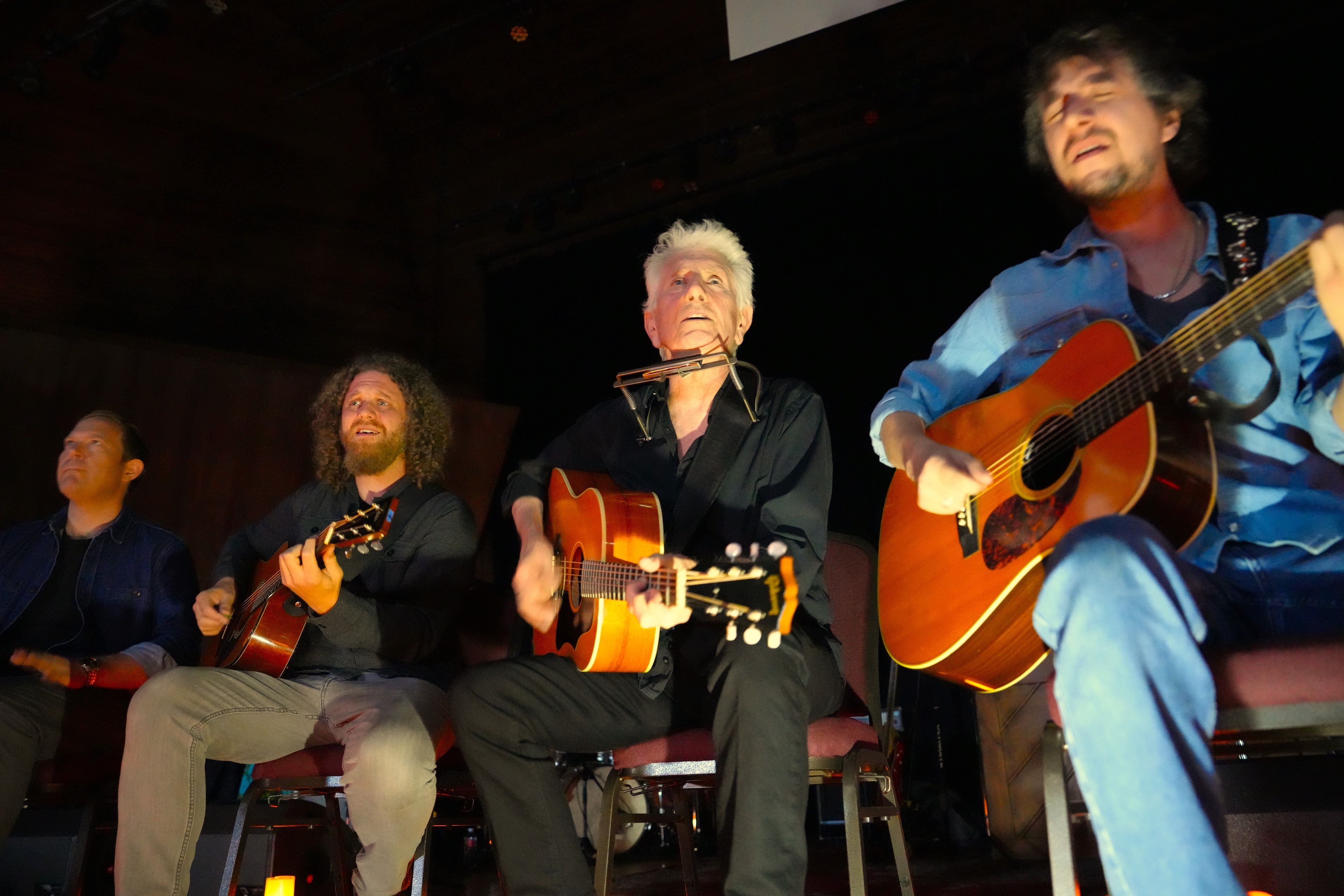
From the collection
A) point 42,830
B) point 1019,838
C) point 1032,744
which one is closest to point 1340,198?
point 1032,744

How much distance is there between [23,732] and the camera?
2818 millimetres

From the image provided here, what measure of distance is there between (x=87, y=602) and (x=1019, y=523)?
10.4ft

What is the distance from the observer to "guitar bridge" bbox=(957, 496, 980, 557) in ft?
6.13

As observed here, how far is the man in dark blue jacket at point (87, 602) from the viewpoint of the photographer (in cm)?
289

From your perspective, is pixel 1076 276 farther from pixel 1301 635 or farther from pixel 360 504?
pixel 360 504

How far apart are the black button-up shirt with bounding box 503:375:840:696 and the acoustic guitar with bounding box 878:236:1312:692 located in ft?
0.64

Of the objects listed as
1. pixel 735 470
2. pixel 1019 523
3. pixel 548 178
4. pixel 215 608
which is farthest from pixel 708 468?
pixel 548 178

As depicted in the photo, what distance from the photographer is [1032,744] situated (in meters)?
4.19

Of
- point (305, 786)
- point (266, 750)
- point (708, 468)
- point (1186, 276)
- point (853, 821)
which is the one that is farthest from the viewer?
point (266, 750)

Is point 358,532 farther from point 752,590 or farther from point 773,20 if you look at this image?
point 773,20

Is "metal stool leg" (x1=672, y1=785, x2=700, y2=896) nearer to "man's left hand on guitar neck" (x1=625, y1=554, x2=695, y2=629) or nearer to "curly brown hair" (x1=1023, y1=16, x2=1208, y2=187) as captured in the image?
"man's left hand on guitar neck" (x1=625, y1=554, x2=695, y2=629)

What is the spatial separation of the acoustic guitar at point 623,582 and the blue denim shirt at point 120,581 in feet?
5.33

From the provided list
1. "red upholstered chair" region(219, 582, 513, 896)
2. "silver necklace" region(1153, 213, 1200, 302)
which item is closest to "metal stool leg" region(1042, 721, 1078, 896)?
"silver necklace" region(1153, 213, 1200, 302)

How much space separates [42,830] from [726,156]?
17.0ft
